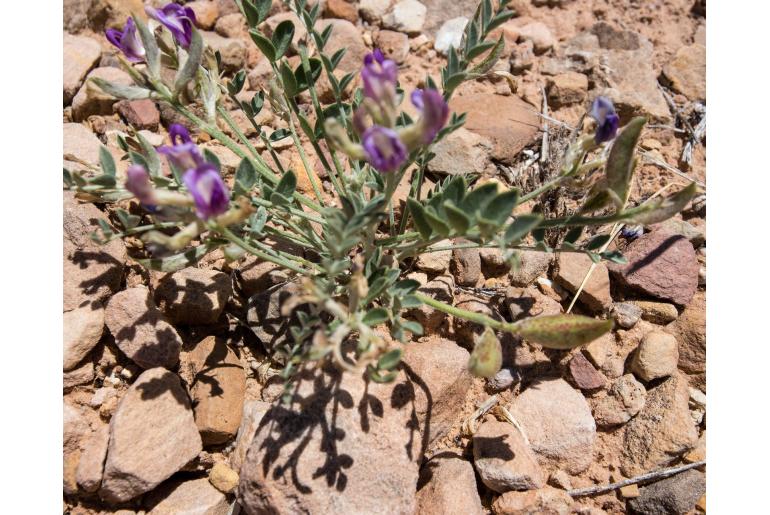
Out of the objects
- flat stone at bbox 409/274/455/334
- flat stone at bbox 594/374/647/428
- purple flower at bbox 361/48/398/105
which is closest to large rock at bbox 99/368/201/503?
flat stone at bbox 409/274/455/334

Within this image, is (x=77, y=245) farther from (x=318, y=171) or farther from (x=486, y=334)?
(x=486, y=334)

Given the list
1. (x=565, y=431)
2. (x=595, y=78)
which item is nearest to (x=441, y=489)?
(x=565, y=431)

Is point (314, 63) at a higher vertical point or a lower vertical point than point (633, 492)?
higher

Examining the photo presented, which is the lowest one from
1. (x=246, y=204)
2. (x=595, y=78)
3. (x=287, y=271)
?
(x=287, y=271)

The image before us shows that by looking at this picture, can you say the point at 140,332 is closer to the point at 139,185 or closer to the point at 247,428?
the point at 247,428

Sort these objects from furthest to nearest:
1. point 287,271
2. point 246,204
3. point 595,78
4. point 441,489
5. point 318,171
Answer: point 595,78, point 318,171, point 287,271, point 441,489, point 246,204

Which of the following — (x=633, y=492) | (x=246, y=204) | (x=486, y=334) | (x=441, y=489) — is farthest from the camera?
(x=633, y=492)

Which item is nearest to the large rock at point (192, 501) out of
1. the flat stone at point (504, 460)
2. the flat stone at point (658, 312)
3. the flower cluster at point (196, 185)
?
the flat stone at point (504, 460)

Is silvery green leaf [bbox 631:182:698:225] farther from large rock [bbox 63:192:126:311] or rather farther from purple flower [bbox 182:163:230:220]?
large rock [bbox 63:192:126:311]
